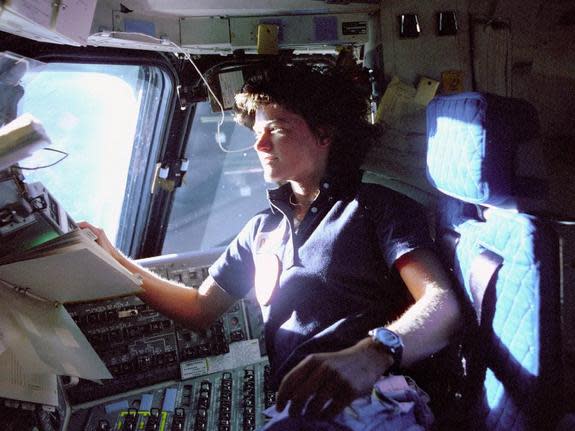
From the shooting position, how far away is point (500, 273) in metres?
1.28

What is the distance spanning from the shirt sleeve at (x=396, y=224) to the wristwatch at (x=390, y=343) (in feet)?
1.13

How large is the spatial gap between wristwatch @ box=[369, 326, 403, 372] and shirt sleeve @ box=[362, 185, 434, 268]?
1.13 ft

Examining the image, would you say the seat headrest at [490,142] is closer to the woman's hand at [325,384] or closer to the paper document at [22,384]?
the woman's hand at [325,384]

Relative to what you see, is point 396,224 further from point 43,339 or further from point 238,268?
point 43,339

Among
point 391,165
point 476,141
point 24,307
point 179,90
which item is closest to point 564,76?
point 391,165

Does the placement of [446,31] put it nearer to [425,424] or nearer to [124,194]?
[425,424]

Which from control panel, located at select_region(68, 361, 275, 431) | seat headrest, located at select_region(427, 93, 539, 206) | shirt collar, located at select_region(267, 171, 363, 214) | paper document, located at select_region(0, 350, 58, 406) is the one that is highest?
seat headrest, located at select_region(427, 93, 539, 206)

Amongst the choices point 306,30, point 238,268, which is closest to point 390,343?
point 238,268

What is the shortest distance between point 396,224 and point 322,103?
2.45ft

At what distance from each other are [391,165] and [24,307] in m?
1.65

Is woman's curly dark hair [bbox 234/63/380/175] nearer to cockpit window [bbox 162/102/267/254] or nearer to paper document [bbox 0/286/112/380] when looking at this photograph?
paper document [bbox 0/286/112/380]

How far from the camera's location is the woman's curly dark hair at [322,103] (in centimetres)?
201

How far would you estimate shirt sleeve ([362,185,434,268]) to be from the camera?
1.55 m

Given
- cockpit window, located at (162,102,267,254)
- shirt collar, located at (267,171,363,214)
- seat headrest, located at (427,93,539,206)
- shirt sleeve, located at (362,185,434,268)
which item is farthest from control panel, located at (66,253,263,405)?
cockpit window, located at (162,102,267,254)
